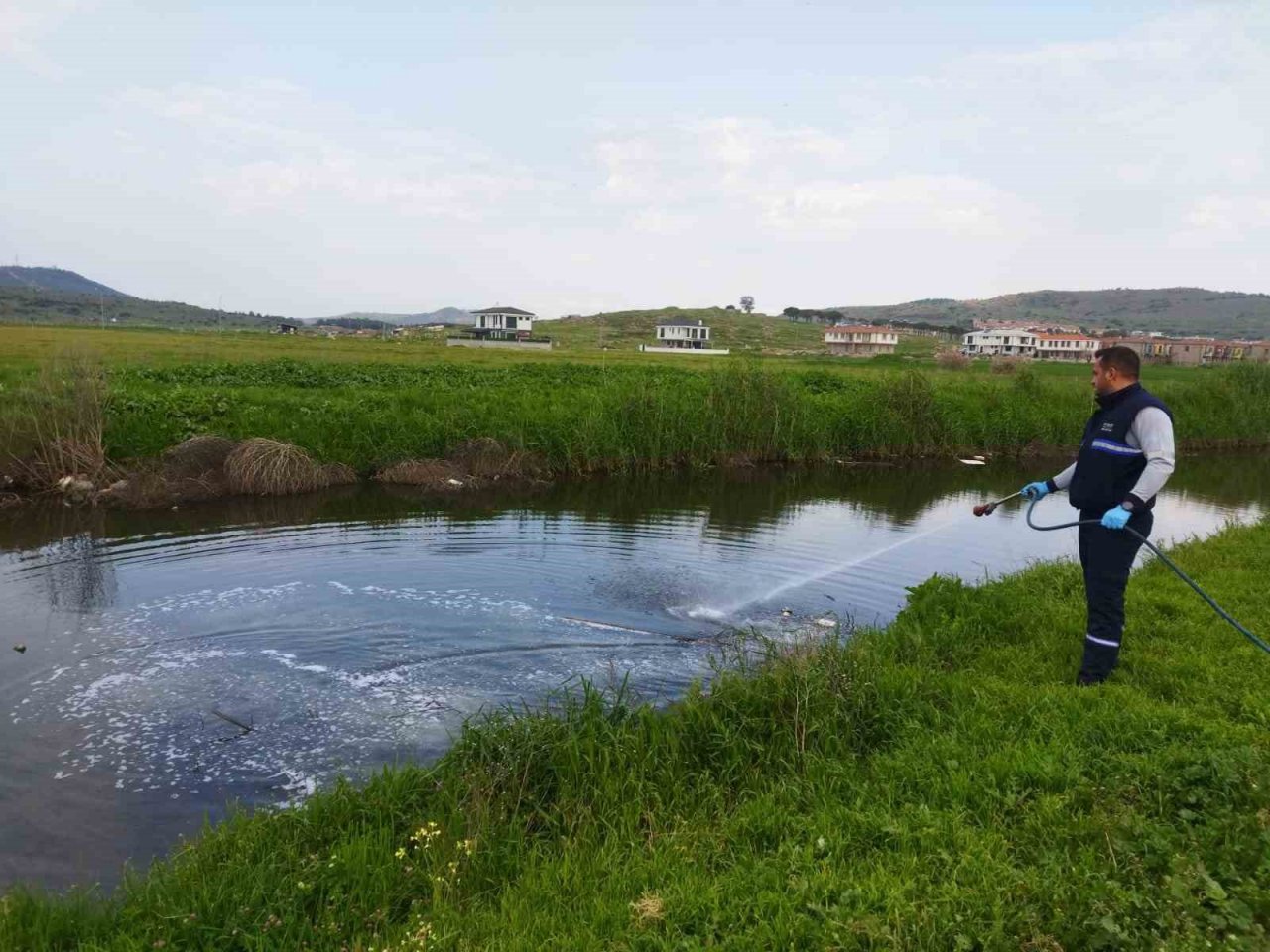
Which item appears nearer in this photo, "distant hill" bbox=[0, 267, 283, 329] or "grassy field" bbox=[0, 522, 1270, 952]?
"grassy field" bbox=[0, 522, 1270, 952]

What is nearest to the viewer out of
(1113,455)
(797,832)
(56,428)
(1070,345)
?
(797,832)

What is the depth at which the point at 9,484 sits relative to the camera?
16.4 m

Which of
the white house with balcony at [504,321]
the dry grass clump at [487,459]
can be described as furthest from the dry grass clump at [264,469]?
→ the white house with balcony at [504,321]

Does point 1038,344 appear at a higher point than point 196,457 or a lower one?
higher

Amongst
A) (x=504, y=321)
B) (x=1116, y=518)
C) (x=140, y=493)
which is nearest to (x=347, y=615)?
(x=1116, y=518)

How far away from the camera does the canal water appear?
21.9 feet

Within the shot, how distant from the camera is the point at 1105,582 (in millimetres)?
6281

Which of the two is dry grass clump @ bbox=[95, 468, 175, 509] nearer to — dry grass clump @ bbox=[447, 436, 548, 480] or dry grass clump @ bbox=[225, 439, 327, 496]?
dry grass clump @ bbox=[225, 439, 327, 496]

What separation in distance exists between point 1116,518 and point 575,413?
17.2 m

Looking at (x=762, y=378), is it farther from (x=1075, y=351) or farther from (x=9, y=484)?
(x=1075, y=351)

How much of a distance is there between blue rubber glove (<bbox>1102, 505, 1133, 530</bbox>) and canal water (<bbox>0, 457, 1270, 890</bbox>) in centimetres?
381

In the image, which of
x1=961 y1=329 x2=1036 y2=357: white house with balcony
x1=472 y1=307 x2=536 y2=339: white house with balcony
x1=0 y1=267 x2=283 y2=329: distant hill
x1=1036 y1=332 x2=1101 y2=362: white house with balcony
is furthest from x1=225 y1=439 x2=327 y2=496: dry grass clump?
x1=1036 y1=332 x2=1101 y2=362: white house with balcony

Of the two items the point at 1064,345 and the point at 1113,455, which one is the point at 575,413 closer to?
the point at 1113,455

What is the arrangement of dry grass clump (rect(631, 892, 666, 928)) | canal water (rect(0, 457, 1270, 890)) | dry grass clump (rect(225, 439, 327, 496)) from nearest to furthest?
dry grass clump (rect(631, 892, 666, 928)) < canal water (rect(0, 457, 1270, 890)) < dry grass clump (rect(225, 439, 327, 496))
